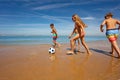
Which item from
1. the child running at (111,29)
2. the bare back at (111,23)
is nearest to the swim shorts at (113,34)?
the child running at (111,29)

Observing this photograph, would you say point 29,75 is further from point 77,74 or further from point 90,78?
point 90,78

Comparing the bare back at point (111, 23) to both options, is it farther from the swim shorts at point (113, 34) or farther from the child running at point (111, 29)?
the swim shorts at point (113, 34)

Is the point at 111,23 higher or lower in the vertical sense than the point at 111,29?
higher

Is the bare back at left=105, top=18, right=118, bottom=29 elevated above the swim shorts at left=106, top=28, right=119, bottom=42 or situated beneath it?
elevated above

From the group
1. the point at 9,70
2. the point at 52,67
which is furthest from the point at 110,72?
the point at 9,70

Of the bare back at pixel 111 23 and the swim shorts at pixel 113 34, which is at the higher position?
the bare back at pixel 111 23

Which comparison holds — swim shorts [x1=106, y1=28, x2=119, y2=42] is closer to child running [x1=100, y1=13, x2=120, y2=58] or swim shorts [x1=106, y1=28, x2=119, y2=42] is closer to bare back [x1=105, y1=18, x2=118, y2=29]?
child running [x1=100, y1=13, x2=120, y2=58]

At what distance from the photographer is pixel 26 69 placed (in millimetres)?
5098

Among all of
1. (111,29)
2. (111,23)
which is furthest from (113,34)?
(111,23)

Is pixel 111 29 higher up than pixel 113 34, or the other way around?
pixel 111 29

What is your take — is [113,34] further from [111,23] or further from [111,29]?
[111,23]

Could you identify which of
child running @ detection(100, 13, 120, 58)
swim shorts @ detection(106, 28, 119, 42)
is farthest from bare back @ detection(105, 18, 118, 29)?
swim shorts @ detection(106, 28, 119, 42)

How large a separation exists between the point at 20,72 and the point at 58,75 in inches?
44.4

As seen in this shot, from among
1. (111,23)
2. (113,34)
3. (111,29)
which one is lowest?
(113,34)
